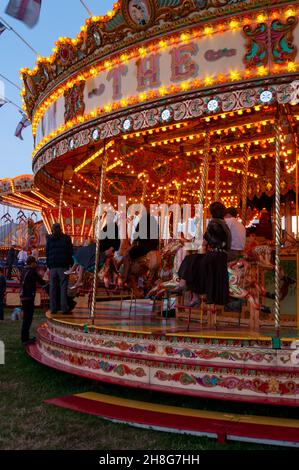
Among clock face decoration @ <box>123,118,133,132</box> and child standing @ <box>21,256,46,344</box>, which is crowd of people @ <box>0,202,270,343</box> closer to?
child standing @ <box>21,256,46,344</box>

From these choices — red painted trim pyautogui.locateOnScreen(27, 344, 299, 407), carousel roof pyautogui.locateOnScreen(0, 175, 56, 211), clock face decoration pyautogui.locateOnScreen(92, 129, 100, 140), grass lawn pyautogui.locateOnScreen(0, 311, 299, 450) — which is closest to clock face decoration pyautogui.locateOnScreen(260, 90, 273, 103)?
clock face decoration pyautogui.locateOnScreen(92, 129, 100, 140)

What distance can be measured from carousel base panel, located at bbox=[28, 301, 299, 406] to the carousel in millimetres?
13

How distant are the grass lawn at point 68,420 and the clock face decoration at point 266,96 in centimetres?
346

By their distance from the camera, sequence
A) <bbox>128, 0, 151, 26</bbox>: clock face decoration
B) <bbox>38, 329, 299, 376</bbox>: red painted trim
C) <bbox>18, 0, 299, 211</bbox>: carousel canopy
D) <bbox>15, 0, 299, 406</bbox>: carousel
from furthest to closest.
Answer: <bbox>128, 0, 151, 26</bbox>: clock face decoration < <bbox>18, 0, 299, 211</bbox>: carousel canopy < <bbox>15, 0, 299, 406</bbox>: carousel < <bbox>38, 329, 299, 376</bbox>: red painted trim

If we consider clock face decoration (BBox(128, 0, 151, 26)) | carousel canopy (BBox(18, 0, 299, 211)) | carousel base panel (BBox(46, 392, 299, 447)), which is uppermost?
clock face decoration (BBox(128, 0, 151, 26))

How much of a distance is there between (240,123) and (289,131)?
840 mm

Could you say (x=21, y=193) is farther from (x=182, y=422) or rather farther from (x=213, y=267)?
(x=182, y=422)

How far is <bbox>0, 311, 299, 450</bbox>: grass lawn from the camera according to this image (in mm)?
4562

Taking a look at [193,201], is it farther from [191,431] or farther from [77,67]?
[191,431]

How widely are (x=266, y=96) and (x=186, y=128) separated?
2.80 meters

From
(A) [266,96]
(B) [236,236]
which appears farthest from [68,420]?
(A) [266,96]

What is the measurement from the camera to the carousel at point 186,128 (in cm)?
569

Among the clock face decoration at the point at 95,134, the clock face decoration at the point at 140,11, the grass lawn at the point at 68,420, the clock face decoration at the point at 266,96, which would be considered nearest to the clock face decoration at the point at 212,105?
the clock face decoration at the point at 266,96

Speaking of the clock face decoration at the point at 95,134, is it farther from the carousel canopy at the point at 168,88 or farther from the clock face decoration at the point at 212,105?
the clock face decoration at the point at 212,105
